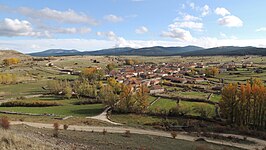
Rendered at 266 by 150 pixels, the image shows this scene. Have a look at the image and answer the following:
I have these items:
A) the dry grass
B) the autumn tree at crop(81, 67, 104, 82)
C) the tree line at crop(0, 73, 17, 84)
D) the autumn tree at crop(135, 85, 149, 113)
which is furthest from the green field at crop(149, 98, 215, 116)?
the tree line at crop(0, 73, 17, 84)

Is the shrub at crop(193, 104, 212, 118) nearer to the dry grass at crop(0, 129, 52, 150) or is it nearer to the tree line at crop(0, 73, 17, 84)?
the dry grass at crop(0, 129, 52, 150)

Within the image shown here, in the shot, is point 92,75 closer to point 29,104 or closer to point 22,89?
point 22,89

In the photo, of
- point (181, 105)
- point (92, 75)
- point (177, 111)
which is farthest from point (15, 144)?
point (92, 75)

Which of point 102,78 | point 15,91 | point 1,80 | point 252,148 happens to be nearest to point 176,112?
point 252,148

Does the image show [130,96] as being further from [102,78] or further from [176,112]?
[102,78]

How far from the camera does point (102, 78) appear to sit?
148 m

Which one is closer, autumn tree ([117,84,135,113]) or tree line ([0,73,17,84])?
autumn tree ([117,84,135,113])

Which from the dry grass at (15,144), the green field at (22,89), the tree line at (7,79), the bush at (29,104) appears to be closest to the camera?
the dry grass at (15,144)

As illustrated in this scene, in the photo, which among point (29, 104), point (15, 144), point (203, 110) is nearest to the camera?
point (15, 144)

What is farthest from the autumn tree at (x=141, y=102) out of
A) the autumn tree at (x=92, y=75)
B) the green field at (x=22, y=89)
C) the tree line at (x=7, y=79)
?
the tree line at (x=7, y=79)

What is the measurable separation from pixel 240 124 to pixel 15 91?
86.9 meters

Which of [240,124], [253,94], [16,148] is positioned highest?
[16,148]

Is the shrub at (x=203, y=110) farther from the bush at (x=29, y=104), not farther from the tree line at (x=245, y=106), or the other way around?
the bush at (x=29, y=104)

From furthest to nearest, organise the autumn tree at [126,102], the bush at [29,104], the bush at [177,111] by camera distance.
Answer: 1. the bush at [29,104]
2. the autumn tree at [126,102]
3. the bush at [177,111]
